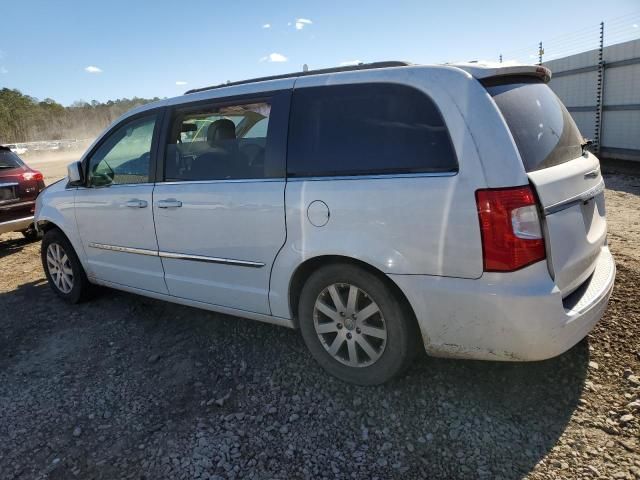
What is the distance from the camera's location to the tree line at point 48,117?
2279 inches

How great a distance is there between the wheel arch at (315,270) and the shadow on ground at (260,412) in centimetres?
49

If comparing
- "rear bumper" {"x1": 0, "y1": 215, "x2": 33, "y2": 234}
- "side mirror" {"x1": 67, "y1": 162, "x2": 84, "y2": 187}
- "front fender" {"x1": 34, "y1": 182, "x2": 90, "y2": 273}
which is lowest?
"rear bumper" {"x1": 0, "y1": 215, "x2": 33, "y2": 234}

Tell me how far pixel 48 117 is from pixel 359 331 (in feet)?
234

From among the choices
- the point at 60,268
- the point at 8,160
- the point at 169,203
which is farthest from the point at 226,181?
the point at 8,160

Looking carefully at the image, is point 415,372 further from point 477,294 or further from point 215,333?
point 215,333

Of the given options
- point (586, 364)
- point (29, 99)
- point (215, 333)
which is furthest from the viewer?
point (29, 99)

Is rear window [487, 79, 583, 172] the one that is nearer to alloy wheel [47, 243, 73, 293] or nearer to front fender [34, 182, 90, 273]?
front fender [34, 182, 90, 273]

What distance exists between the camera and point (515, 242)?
7.72 feet

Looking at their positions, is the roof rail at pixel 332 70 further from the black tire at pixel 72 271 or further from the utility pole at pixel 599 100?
the utility pole at pixel 599 100

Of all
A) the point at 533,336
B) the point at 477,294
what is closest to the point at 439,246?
the point at 477,294

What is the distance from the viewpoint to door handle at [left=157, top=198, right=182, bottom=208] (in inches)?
140

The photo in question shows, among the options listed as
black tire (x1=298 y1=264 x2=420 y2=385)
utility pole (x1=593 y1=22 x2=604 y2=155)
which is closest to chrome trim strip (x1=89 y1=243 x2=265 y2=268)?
black tire (x1=298 y1=264 x2=420 y2=385)

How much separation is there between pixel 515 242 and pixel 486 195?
0.26 metres

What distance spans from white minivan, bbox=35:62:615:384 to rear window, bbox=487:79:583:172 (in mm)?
12
